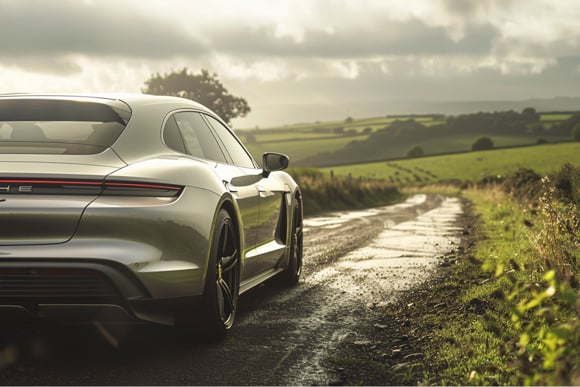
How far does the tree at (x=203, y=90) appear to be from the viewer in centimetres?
7388

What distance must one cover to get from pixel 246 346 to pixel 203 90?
231ft

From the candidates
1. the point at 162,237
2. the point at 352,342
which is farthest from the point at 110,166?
the point at 352,342

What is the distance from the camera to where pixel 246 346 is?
5.32 meters

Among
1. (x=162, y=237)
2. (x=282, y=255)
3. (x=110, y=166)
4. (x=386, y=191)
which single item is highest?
(x=110, y=166)

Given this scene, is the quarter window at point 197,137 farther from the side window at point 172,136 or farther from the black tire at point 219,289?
the black tire at point 219,289

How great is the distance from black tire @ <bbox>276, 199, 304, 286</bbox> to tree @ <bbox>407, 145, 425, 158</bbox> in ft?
245

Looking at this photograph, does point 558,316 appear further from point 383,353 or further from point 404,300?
point 404,300

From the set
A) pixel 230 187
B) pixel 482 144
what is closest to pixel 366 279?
pixel 230 187

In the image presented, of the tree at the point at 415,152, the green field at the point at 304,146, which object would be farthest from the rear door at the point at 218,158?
the tree at the point at 415,152

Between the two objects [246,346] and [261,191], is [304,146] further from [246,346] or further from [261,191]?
[246,346]

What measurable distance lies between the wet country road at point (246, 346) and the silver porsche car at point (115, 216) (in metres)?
0.28

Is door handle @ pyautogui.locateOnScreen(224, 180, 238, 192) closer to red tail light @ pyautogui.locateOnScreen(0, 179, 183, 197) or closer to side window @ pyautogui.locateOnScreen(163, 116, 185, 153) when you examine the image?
side window @ pyautogui.locateOnScreen(163, 116, 185, 153)

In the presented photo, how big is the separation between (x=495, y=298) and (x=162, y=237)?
10.3 feet

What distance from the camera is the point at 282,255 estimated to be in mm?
7488
